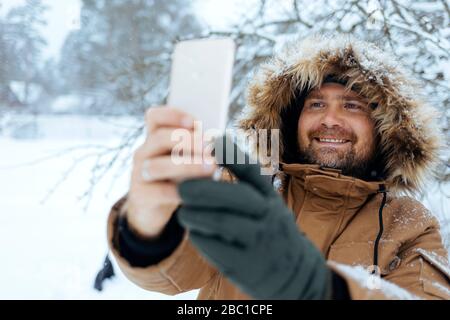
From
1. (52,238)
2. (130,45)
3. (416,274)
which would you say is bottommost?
(52,238)

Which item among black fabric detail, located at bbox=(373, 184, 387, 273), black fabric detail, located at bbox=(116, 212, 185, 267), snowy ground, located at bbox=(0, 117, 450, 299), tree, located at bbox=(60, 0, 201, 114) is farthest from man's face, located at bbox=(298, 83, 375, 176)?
snowy ground, located at bbox=(0, 117, 450, 299)

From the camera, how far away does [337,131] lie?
1.45m

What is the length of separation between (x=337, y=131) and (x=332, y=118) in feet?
0.16

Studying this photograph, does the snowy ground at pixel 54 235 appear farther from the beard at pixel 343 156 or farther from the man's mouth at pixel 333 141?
the man's mouth at pixel 333 141

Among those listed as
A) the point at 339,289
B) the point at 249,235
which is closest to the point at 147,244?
the point at 249,235

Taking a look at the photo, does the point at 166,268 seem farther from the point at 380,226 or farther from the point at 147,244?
the point at 380,226

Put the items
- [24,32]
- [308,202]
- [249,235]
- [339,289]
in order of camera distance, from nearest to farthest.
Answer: [249,235], [339,289], [308,202], [24,32]

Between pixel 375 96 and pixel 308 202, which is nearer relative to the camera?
pixel 308 202

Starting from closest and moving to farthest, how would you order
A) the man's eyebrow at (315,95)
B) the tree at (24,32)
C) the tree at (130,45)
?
the man's eyebrow at (315,95) → the tree at (24,32) → the tree at (130,45)

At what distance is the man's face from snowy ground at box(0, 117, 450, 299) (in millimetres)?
2282

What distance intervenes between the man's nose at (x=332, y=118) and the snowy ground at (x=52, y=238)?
2.60m

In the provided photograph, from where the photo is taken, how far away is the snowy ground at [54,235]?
4148 millimetres

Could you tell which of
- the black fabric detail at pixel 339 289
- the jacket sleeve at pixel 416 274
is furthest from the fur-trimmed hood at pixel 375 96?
the black fabric detail at pixel 339 289

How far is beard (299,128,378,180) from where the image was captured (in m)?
1.42
